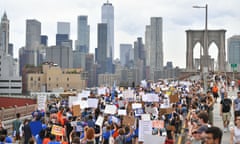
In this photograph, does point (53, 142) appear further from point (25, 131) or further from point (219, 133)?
point (219, 133)

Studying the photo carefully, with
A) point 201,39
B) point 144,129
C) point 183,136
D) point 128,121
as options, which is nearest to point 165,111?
point 183,136

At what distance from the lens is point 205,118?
888cm

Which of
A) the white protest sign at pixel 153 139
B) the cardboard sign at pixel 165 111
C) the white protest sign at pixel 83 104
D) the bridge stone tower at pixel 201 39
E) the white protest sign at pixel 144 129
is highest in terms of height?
the bridge stone tower at pixel 201 39

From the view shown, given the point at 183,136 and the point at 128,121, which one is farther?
the point at 183,136

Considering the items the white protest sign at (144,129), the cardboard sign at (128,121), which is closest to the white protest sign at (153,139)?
the white protest sign at (144,129)

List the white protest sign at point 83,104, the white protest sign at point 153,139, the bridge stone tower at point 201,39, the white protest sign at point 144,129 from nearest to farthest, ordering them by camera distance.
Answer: the white protest sign at point 153,139 < the white protest sign at point 144,129 < the white protest sign at point 83,104 < the bridge stone tower at point 201,39

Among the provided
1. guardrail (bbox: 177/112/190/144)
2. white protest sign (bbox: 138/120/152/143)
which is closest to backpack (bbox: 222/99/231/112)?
guardrail (bbox: 177/112/190/144)

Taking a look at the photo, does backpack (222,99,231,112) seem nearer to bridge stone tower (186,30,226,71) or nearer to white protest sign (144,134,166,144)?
white protest sign (144,134,166,144)

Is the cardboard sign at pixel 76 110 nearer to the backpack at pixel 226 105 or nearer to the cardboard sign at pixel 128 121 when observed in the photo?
the cardboard sign at pixel 128 121

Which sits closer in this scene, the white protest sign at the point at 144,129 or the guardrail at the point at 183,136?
the white protest sign at the point at 144,129

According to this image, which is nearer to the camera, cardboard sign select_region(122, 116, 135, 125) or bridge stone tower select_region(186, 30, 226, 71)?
cardboard sign select_region(122, 116, 135, 125)

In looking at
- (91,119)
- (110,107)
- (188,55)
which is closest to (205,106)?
(110,107)

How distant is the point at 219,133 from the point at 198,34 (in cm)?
8947

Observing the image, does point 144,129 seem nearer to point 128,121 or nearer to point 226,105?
point 128,121
